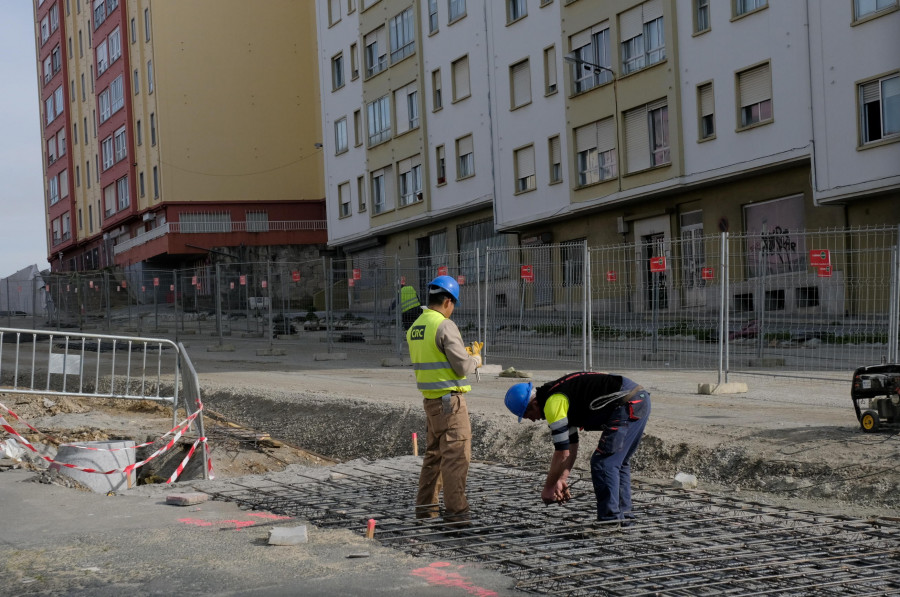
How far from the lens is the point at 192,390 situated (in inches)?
490

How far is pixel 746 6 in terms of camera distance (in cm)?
2498

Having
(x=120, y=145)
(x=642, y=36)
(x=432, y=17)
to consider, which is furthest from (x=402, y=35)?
(x=120, y=145)

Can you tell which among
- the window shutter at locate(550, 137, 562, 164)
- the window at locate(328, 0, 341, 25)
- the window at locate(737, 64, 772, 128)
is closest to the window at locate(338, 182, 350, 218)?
the window at locate(328, 0, 341, 25)

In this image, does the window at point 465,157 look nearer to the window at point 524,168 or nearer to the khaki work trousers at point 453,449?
the window at point 524,168

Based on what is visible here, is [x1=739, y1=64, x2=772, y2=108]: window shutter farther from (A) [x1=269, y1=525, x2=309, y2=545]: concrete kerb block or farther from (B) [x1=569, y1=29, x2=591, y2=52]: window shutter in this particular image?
(A) [x1=269, y1=525, x2=309, y2=545]: concrete kerb block

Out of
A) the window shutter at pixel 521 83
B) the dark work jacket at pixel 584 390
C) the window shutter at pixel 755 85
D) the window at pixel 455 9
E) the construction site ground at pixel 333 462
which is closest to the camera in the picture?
the construction site ground at pixel 333 462

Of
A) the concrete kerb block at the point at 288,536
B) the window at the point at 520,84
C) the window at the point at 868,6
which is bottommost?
the concrete kerb block at the point at 288,536

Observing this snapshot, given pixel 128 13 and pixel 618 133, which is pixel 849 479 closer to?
pixel 618 133

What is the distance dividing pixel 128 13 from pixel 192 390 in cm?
4795

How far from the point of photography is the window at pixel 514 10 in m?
32.5

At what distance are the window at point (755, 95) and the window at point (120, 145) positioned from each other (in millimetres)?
40625

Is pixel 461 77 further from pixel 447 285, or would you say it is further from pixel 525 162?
pixel 447 285

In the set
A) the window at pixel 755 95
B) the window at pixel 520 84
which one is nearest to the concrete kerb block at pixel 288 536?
the window at pixel 755 95

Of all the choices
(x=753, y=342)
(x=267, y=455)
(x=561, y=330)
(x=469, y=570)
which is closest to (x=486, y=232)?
(x=561, y=330)
